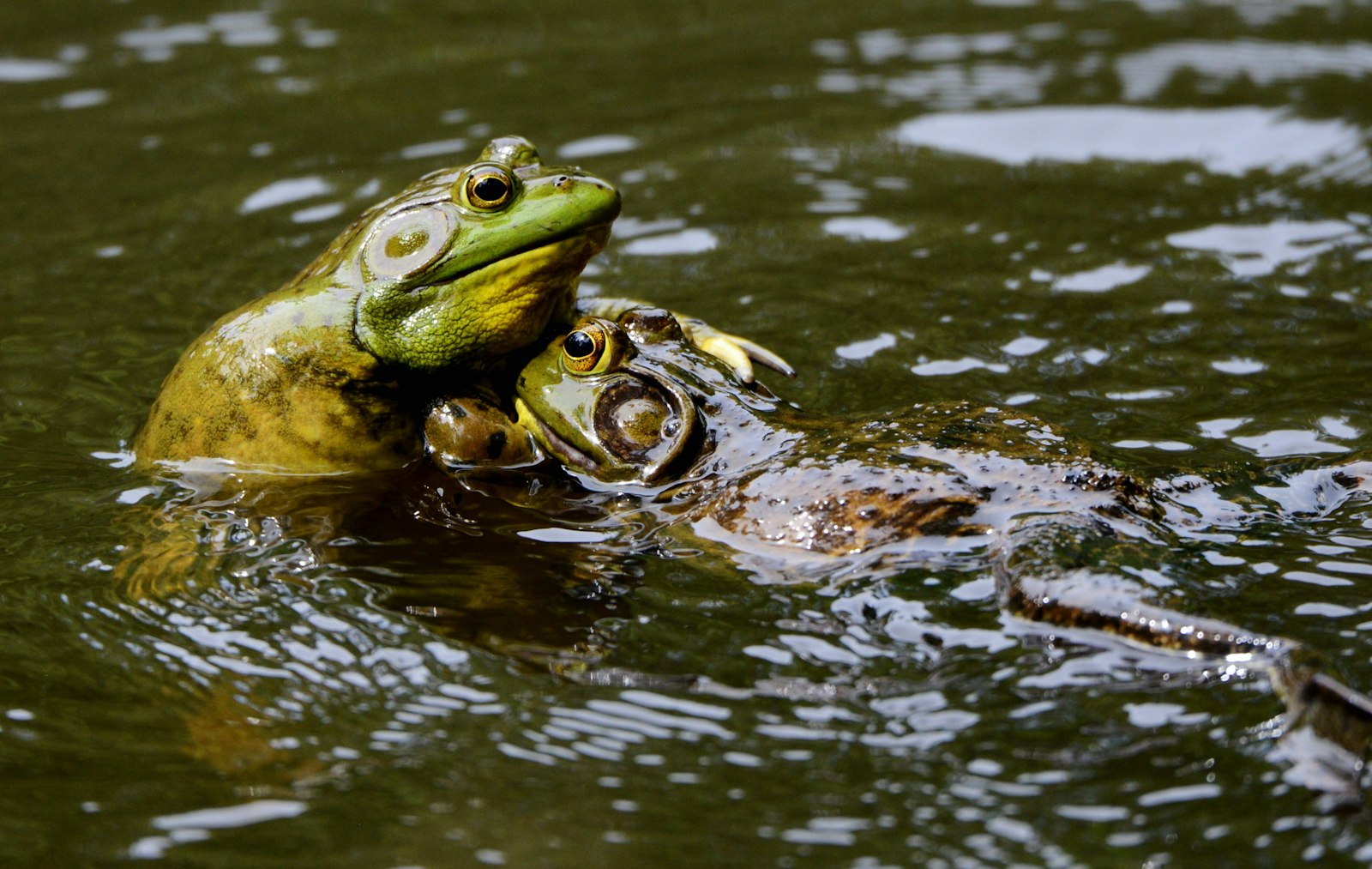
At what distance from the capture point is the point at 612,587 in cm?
509

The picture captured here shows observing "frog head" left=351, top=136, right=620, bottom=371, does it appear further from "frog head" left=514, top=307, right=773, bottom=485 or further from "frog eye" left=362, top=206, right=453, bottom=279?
"frog head" left=514, top=307, right=773, bottom=485

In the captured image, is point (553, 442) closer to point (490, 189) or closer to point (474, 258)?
point (474, 258)

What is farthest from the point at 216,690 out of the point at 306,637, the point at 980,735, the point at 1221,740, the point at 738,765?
the point at 1221,740

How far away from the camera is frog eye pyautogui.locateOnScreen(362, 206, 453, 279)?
18.5 feet

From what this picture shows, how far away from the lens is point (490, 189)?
5621 millimetres

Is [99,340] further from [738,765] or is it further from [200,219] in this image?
[738,765]

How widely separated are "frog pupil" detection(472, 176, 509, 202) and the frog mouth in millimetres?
808

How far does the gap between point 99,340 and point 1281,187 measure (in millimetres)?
7047

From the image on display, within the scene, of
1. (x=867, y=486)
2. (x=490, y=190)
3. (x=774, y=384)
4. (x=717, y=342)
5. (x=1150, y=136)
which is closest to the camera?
(x=867, y=486)

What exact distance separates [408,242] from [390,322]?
1.06 feet

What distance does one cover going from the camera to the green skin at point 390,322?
18.4 feet

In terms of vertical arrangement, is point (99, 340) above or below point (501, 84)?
below

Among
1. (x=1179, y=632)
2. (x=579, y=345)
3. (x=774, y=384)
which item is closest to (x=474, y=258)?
(x=579, y=345)

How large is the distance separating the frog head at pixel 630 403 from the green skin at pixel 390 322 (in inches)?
11.9
